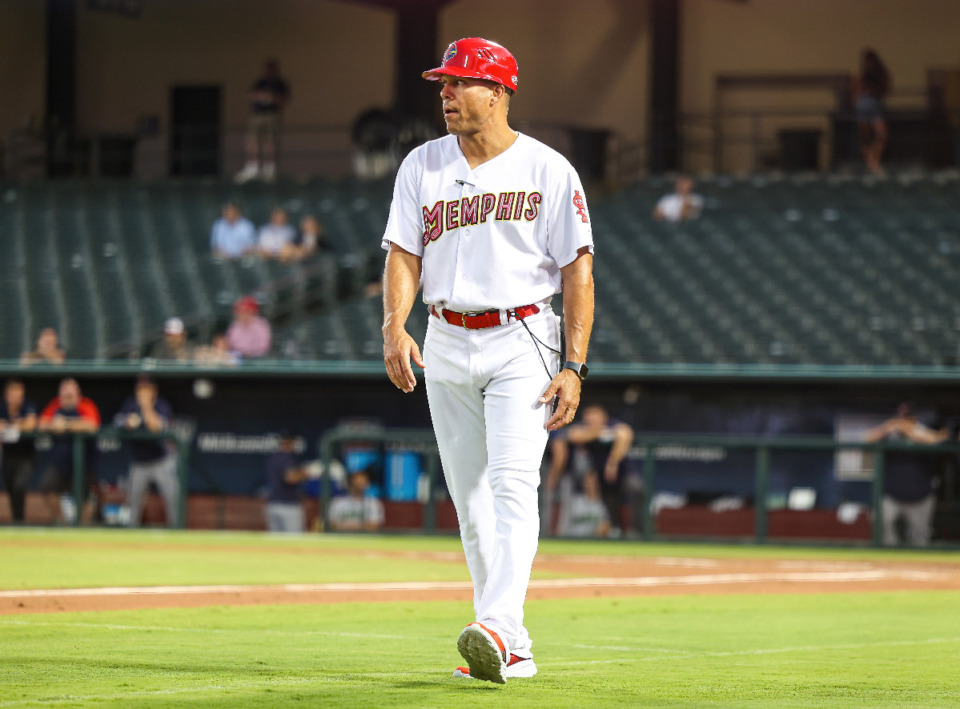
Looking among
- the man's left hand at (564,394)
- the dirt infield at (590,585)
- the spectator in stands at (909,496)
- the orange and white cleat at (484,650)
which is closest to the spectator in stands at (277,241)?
the dirt infield at (590,585)

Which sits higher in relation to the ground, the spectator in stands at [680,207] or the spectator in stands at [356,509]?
the spectator in stands at [680,207]

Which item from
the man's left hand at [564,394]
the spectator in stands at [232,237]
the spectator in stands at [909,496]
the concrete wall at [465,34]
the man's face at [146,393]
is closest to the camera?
the man's left hand at [564,394]

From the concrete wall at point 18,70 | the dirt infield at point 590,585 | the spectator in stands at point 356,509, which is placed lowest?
the spectator in stands at point 356,509

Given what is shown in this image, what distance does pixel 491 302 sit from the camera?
515cm

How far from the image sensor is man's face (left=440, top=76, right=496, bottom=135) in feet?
17.1

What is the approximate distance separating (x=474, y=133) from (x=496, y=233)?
1.09ft

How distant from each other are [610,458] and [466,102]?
11.2 metres

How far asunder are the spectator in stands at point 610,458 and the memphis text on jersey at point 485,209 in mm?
10915

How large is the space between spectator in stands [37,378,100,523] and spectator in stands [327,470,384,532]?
2.38m

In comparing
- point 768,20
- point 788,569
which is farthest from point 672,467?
point 768,20

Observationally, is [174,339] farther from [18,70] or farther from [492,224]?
[492,224]

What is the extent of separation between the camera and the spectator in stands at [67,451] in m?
16.6

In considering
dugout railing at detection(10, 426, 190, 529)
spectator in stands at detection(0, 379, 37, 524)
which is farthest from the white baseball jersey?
spectator in stands at detection(0, 379, 37, 524)

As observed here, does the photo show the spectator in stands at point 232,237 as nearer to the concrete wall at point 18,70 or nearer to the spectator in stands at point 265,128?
the spectator in stands at point 265,128
